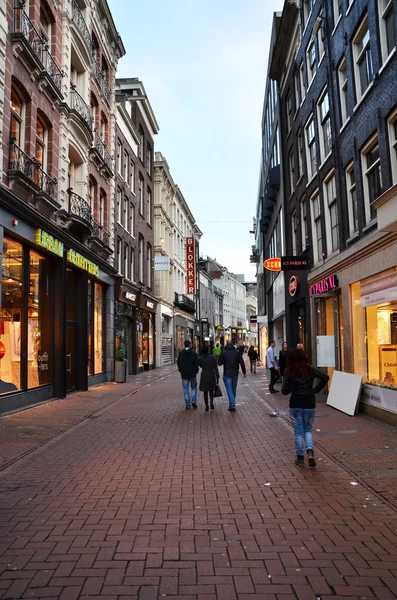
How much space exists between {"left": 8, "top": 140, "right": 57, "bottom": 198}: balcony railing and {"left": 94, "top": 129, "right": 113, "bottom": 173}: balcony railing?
5648 mm

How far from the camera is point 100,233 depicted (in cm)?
2152

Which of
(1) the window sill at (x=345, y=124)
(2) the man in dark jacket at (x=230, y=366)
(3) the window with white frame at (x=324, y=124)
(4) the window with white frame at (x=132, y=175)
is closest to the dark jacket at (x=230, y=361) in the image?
(2) the man in dark jacket at (x=230, y=366)

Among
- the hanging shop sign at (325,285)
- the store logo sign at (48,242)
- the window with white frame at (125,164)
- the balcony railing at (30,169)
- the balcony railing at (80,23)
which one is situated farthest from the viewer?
the window with white frame at (125,164)

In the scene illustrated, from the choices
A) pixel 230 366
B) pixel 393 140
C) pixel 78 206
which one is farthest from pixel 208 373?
pixel 78 206

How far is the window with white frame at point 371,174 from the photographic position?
12.0 metres

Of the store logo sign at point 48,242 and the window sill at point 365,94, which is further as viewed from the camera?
the store logo sign at point 48,242

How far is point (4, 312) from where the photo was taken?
39.9 ft

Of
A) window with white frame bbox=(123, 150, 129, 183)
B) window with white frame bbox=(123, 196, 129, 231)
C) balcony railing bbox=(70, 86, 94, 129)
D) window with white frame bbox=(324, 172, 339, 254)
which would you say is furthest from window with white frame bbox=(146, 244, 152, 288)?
window with white frame bbox=(324, 172, 339, 254)

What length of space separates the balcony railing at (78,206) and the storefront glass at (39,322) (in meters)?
2.74

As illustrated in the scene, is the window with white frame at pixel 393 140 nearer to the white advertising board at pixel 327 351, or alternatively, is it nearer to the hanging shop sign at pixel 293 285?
the white advertising board at pixel 327 351

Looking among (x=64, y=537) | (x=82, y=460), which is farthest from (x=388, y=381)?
(x=64, y=537)

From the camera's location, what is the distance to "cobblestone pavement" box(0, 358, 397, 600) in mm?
3609

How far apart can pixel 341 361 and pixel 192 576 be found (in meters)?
11.7

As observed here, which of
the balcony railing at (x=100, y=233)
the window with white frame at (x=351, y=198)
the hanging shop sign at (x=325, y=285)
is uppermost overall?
the balcony railing at (x=100, y=233)
